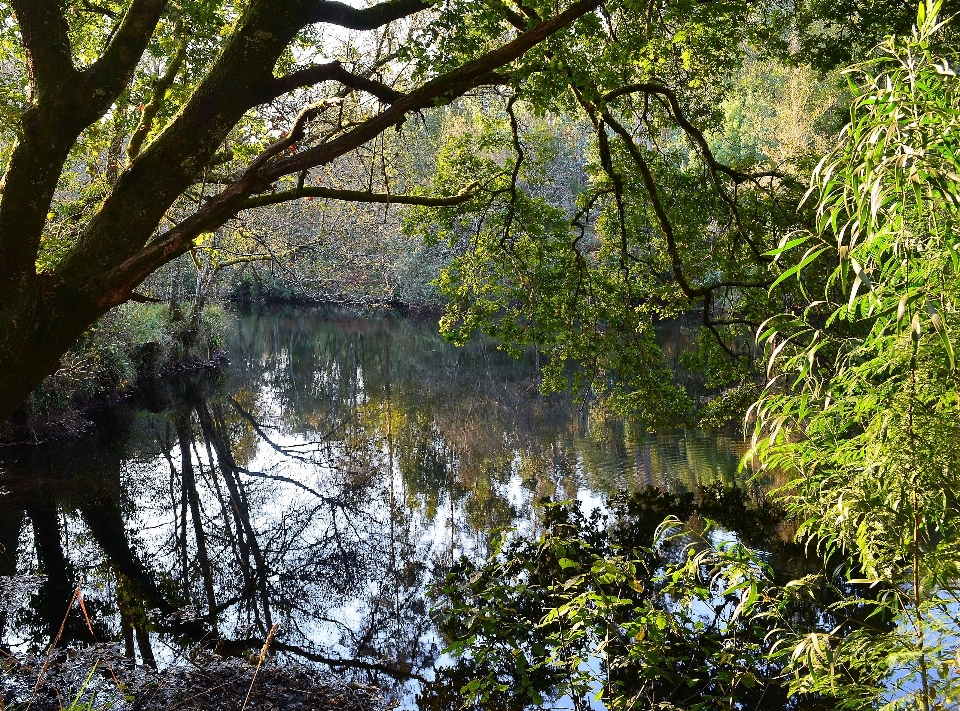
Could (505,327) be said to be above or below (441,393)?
below

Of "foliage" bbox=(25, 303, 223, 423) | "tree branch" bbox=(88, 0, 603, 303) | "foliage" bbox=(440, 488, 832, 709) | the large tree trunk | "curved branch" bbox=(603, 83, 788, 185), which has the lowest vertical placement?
"foliage" bbox=(440, 488, 832, 709)

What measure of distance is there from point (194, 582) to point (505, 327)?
420 centimetres

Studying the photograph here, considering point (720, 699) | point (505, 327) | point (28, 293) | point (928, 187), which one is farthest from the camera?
point (505, 327)

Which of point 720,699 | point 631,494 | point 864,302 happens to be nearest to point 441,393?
point 631,494

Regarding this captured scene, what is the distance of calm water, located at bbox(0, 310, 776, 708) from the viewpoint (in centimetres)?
627

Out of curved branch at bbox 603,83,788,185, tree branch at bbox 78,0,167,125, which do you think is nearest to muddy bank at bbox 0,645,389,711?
tree branch at bbox 78,0,167,125

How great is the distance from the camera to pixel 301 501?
386 inches

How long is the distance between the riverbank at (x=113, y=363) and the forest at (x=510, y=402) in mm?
102

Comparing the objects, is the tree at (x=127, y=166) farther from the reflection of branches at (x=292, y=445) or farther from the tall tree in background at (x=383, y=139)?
the reflection of branches at (x=292, y=445)

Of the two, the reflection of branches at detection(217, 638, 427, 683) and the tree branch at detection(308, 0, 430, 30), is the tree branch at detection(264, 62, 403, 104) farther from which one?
the reflection of branches at detection(217, 638, 427, 683)

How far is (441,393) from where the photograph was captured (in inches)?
676

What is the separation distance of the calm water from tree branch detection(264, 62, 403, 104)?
3959 mm

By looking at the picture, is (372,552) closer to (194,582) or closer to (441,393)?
(194,582)

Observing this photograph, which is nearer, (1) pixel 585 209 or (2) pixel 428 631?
(2) pixel 428 631
